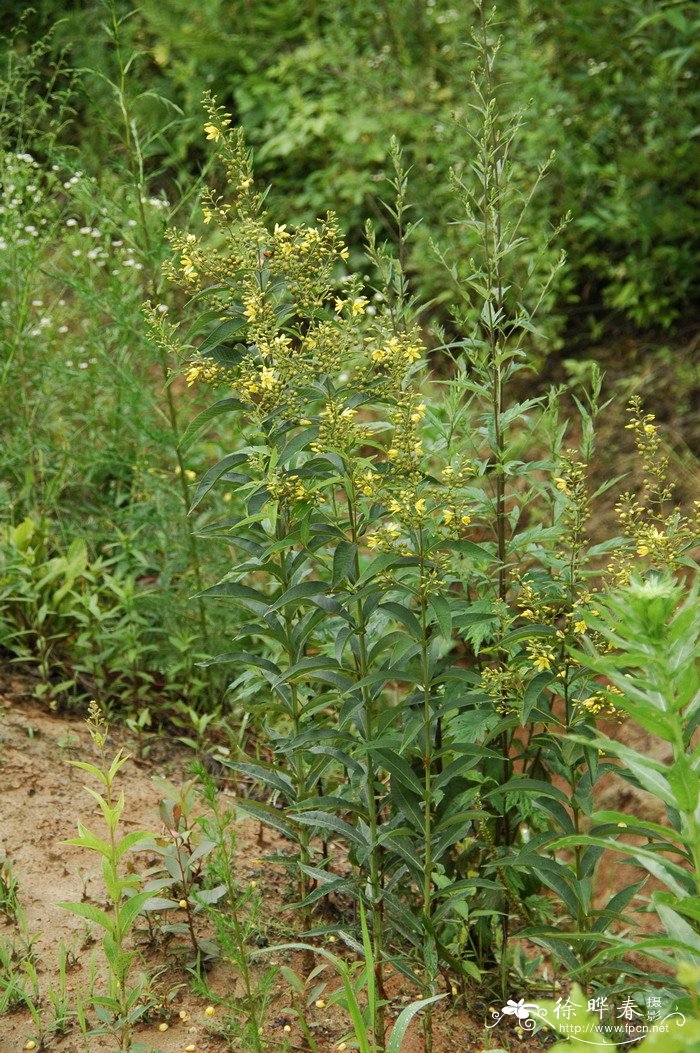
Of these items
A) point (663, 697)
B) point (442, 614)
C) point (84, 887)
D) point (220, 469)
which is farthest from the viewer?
point (84, 887)

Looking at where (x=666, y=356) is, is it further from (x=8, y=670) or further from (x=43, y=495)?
(x=8, y=670)

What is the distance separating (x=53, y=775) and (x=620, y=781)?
225 cm

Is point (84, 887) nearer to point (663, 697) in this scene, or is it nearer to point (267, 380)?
point (267, 380)

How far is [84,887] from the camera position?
2.70m

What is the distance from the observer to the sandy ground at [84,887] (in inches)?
93.8

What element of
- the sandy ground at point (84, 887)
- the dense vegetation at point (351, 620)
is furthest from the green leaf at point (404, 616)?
the sandy ground at point (84, 887)

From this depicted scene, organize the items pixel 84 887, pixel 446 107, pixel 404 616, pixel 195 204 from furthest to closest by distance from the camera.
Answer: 1. pixel 446 107
2. pixel 195 204
3. pixel 84 887
4. pixel 404 616

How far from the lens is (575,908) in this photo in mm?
2201

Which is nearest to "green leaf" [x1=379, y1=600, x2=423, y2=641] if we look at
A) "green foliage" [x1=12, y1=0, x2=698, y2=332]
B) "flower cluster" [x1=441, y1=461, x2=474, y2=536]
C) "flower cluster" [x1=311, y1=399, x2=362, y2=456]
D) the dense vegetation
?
the dense vegetation

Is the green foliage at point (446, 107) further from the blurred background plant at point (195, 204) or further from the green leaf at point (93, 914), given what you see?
the green leaf at point (93, 914)

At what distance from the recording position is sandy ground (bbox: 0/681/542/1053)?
2383mm

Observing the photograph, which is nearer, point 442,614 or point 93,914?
point 442,614

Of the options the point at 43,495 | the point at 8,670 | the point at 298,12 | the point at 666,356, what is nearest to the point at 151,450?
the point at 43,495

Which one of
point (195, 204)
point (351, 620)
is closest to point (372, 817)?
point (351, 620)
